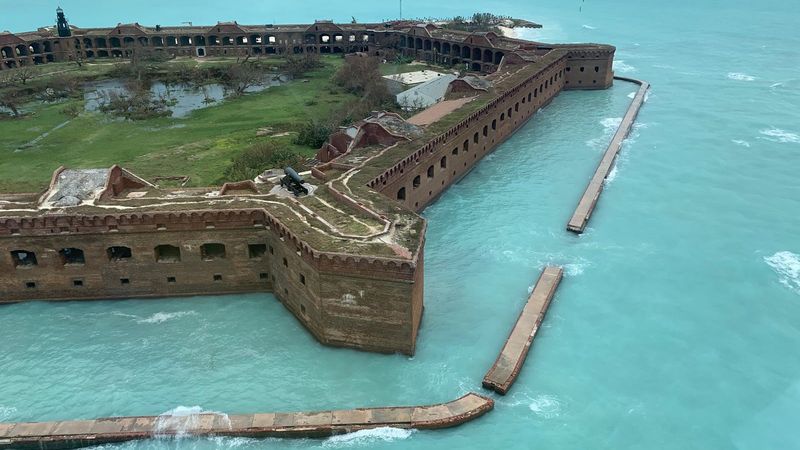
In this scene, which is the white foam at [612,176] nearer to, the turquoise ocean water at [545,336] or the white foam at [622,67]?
the turquoise ocean water at [545,336]

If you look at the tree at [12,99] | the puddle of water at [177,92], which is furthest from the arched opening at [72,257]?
the tree at [12,99]

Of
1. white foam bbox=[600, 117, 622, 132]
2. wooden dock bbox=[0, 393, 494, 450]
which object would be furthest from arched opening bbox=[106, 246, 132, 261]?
white foam bbox=[600, 117, 622, 132]

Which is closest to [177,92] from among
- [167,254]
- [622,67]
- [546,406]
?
[167,254]

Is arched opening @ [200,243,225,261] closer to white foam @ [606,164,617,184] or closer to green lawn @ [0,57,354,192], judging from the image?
green lawn @ [0,57,354,192]

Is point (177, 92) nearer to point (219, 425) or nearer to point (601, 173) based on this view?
point (601, 173)

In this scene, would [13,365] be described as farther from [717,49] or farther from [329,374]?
[717,49]

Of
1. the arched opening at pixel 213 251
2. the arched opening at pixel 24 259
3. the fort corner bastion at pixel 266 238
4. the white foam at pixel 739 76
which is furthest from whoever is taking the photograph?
the white foam at pixel 739 76
